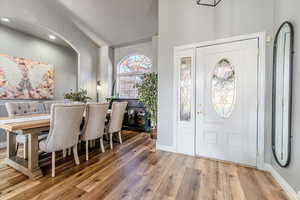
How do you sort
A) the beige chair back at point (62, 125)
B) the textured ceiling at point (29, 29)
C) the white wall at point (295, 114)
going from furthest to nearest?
1. the textured ceiling at point (29, 29)
2. the beige chair back at point (62, 125)
3. the white wall at point (295, 114)

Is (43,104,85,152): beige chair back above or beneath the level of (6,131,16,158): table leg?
above

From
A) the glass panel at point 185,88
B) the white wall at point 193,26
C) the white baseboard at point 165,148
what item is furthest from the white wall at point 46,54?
the glass panel at point 185,88

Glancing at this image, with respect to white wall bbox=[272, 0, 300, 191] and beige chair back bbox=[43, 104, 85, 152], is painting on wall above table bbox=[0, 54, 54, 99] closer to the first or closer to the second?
beige chair back bbox=[43, 104, 85, 152]

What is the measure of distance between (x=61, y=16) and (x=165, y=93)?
13.1 feet

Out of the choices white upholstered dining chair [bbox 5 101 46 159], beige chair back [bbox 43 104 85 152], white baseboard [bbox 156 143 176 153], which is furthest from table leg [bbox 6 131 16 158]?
white baseboard [bbox 156 143 176 153]

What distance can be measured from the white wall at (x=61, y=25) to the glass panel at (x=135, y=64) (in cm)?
107

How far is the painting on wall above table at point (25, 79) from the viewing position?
3.61 meters

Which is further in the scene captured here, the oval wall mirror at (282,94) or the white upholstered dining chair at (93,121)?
the white upholstered dining chair at (93,121)

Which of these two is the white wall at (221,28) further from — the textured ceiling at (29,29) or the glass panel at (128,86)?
the textured ceiling at (29,29)

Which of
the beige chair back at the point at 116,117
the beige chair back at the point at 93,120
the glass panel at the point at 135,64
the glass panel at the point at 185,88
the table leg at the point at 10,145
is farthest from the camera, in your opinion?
the glass panel at the point at 135,64

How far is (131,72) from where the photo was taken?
5.40 metres

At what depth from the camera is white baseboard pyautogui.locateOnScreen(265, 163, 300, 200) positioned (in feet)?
4.93

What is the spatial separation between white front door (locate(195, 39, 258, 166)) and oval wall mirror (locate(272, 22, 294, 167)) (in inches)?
9.6

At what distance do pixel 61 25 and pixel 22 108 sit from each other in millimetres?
2728
